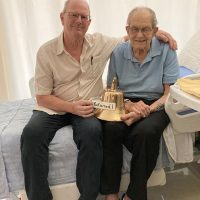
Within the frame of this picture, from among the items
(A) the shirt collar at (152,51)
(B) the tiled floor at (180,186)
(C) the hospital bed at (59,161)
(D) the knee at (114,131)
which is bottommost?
(B) the tiled floor at (180,186)

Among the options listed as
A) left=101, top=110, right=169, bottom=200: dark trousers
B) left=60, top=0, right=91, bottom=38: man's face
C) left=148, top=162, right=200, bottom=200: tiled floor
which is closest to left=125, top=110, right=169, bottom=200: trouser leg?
left=101, top=110, right=169, bottom=200: dark trousers

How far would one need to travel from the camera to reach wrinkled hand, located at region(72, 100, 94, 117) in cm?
151

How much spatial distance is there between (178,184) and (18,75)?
166 centimetres

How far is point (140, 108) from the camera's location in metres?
1.50

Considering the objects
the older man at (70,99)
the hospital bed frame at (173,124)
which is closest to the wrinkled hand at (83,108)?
the older man at (70,99)

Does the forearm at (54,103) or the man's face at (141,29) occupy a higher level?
the man's face at (141,29)

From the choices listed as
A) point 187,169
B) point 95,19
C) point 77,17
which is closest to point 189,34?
point 95,19

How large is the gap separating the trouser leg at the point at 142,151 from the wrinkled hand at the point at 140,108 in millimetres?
43

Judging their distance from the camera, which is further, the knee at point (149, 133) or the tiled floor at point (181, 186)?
the tiled floor at point (181, 186)

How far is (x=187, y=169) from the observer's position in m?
2.02

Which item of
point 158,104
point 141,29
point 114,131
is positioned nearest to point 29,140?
point 114,131

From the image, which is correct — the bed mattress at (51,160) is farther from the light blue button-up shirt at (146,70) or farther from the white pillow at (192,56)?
the white pillow at (192,56)

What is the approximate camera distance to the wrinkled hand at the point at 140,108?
1.49 metres

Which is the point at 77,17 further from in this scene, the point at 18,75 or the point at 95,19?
the point at 18,75
